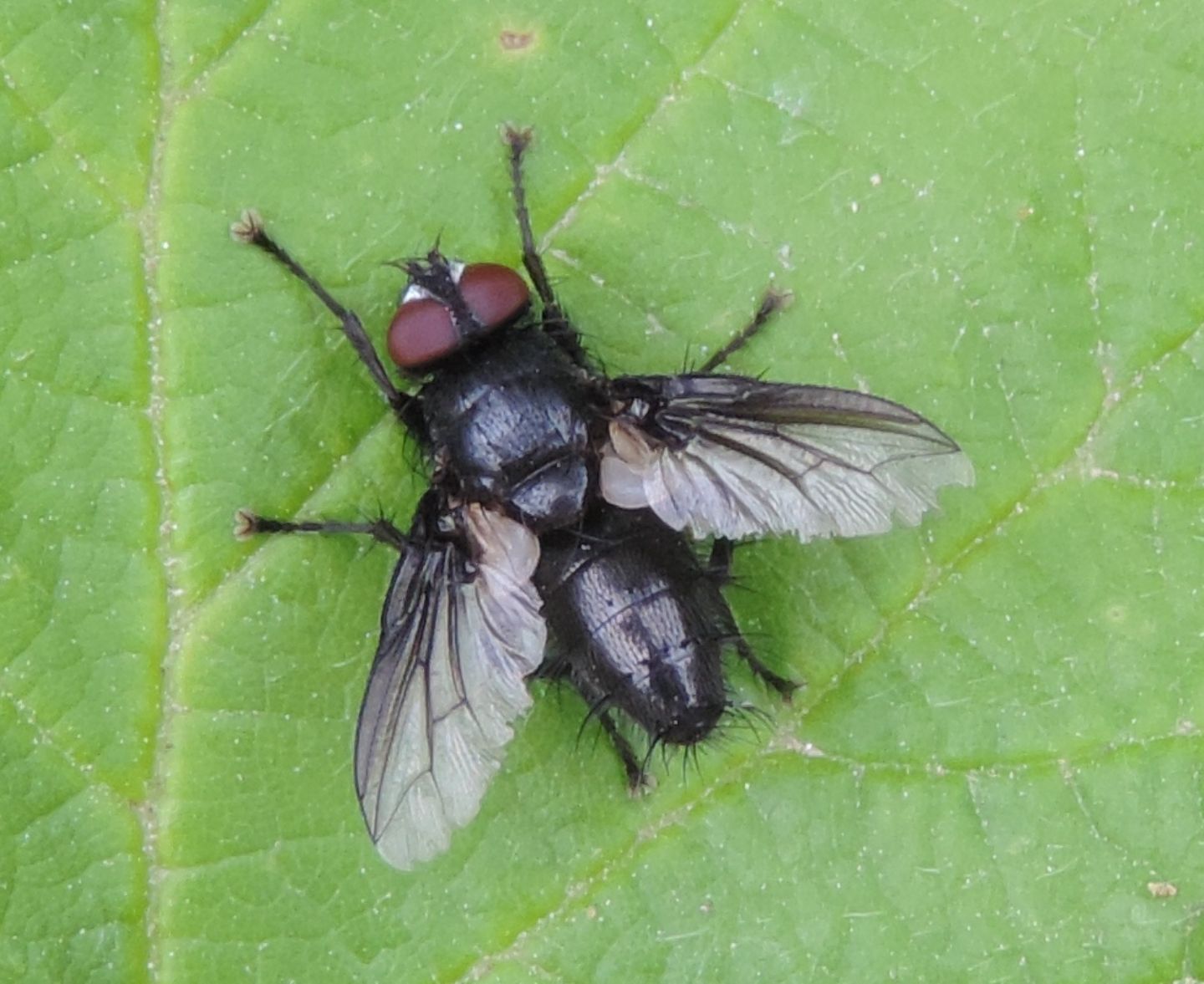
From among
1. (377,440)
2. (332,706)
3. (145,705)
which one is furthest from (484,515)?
(145,705)

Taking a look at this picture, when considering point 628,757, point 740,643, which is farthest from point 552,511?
point 628,757

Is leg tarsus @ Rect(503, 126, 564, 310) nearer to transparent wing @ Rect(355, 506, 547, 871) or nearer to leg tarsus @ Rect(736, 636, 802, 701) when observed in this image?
transparent wing @ Rect(355, 506, 547, 871)

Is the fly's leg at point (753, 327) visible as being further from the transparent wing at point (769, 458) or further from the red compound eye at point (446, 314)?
the red compound eye at point (446, 314)

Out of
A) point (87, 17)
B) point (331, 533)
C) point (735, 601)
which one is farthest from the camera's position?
point (735, 601)

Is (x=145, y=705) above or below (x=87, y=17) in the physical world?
below

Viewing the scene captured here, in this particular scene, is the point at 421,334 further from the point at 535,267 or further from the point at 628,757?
the point at 628,757

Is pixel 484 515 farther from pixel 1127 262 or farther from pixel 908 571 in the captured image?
pixel 1127 262

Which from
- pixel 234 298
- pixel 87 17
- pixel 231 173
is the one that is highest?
pixel 87 17
